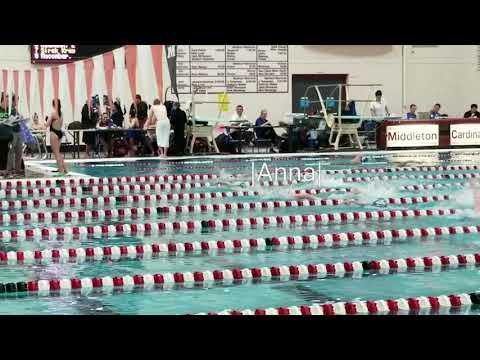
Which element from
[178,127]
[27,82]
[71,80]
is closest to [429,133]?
[178,127]

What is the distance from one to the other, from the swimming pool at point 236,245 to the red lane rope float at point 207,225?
0.8 inches

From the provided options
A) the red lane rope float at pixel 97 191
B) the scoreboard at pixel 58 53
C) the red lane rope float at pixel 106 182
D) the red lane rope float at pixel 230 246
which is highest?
the scoreboard at pixel 58 53

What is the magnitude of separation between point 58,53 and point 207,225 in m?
13.4

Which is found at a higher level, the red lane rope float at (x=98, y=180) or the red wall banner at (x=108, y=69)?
the red wall banner at (x=108, y=69)

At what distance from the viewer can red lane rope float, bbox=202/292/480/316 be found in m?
5.91

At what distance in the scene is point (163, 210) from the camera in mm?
10828

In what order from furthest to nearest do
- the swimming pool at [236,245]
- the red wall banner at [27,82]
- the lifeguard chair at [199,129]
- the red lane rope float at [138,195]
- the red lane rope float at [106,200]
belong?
the red wall banner at [27,82] < the lifeguard chair at [199,129] < the red lane rope float at [138,195] < the red lane rope float at [106,200] < the swimming pool at [236,245]

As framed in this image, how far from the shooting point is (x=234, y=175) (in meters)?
14.7

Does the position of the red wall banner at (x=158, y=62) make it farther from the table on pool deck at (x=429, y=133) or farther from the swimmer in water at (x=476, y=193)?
the swimmer in water at (x=476, y=193)

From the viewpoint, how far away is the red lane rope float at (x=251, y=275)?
6.98 m

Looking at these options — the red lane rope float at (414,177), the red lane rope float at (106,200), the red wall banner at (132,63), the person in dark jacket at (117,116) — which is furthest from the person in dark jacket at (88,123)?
the red lane rope float at (106,200)

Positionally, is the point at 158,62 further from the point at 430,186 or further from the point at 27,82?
the point at 430,186
